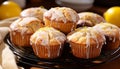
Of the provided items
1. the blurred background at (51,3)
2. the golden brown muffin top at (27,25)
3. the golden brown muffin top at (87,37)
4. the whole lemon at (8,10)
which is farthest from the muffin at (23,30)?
the blurred background at (51,3)

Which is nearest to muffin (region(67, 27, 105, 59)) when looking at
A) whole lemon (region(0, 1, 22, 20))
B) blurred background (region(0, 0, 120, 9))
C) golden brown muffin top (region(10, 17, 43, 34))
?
golden brown muffin top (region(10, 17, 43, 34))

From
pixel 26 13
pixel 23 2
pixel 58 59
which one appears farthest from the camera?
pixel 23 2

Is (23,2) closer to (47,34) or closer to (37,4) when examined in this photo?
(37,4)

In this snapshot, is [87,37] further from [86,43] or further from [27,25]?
[27,25]

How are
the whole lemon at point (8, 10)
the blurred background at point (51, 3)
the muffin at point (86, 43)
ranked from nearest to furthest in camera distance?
the muffin at point (86, 43)
the whole lemon at point (8, 10)
the blurred background at point (51, 3)

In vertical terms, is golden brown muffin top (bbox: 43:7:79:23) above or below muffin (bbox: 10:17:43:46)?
above

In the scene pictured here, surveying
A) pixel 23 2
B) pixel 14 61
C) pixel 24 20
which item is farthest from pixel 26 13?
pixel 23 2

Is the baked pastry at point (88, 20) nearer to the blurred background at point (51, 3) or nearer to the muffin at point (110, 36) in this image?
the muffin at point (110, 36)

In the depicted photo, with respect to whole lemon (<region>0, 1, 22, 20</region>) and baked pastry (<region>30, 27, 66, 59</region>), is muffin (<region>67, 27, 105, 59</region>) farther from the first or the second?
whole lemon (<region>0, 1, 22, 20</region>)
